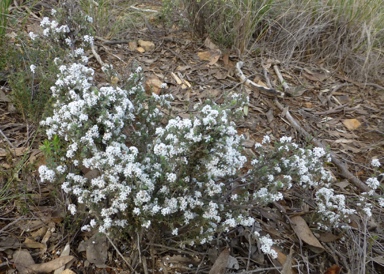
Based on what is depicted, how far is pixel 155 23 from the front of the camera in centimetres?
384

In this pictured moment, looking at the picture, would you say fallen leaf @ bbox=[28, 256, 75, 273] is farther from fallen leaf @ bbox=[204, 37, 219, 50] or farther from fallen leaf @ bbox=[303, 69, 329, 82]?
fallen leaf @ bbox=[303, 69, 329, 82]

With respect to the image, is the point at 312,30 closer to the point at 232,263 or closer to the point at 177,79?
the point at 177,79

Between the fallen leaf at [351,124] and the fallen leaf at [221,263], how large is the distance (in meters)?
1.83

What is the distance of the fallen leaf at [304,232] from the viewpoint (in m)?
2.01

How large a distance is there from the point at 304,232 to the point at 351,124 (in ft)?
4.67

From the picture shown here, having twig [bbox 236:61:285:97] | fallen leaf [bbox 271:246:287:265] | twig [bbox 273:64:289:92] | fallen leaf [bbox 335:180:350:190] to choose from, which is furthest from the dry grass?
fallen leaf [bbox 271:246:287:265]

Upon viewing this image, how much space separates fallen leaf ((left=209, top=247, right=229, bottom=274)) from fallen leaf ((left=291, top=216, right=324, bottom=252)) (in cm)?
49

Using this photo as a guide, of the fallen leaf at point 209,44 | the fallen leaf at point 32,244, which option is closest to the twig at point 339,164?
the fallen leaf at point 209,44

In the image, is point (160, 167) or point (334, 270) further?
point (334, 270)

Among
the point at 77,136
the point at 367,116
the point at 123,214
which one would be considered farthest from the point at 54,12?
the point at 367,116

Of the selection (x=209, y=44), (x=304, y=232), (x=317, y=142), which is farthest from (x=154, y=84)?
(x=304, y=232)

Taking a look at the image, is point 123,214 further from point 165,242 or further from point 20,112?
point 20,112

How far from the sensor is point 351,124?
312 centimetres

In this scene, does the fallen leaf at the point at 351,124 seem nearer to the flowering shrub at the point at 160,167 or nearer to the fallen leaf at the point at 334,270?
the flowering shrub at the point at 160,167
